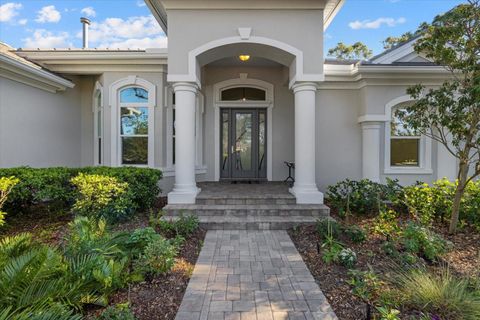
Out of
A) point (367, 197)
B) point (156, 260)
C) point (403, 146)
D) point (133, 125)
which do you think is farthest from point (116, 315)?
point (403, 146)

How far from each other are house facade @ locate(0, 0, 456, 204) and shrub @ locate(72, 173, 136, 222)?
1.16 metres

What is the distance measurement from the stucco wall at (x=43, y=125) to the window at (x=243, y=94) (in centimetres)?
412

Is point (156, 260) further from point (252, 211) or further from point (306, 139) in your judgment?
point (306, 139)

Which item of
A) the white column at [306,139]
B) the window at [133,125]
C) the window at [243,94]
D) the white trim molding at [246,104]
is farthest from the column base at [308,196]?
the window at [133,125]

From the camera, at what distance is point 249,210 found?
610 cm

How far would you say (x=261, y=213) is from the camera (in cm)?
610

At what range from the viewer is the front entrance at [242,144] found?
939cm

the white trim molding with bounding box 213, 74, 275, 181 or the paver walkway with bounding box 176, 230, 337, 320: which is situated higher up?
the white trim molding with bounding box 213, 74, 275, 181

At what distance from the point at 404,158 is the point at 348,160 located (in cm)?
152

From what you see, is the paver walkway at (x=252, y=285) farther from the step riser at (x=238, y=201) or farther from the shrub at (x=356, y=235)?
the step riser at (x=238, y=201)

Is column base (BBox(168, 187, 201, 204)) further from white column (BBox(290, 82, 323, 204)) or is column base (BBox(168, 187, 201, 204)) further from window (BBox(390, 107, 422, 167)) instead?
window (BBox(390, 107, 422, 167))

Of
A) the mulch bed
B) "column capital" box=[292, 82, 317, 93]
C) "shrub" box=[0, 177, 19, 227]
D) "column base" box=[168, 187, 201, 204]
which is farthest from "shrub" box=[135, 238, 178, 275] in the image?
"column capital" box=[292, 82, 317, 93]

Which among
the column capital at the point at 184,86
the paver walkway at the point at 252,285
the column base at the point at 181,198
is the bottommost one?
the paver walkway at the point at 252,285

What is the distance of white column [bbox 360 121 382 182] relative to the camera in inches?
311
